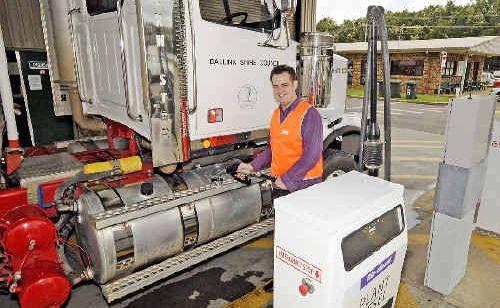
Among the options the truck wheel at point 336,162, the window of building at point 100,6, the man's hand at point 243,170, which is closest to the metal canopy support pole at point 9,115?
the window of building at point 100,6

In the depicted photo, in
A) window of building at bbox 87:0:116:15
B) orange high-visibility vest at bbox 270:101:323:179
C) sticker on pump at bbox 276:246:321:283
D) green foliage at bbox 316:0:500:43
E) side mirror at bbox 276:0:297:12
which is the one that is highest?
green foliage at bbox 316:0:500:43

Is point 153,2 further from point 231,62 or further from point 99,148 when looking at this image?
point 99,148

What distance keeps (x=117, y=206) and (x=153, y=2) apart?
1.76 m

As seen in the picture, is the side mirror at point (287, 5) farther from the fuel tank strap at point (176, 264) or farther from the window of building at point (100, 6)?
the fuel tank strap at point (176, 264)

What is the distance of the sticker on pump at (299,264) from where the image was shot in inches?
81.3

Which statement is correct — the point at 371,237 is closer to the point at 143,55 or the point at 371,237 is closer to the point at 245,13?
the point at 143,55

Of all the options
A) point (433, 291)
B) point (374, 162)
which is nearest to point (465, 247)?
point (433, 291)

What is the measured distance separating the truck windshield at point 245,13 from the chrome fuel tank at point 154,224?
1642mm

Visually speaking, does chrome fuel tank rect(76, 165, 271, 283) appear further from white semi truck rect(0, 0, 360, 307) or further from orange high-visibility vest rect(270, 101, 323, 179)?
orange high-visibility vest rect(270, 101, 323, 179)

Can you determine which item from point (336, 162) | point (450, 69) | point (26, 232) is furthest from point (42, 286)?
point (450, 69)

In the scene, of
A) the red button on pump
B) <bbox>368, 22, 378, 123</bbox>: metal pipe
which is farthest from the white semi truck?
the red button on pump

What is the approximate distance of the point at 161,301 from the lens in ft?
11.4

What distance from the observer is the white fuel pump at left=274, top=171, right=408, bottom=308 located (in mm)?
→ 2020

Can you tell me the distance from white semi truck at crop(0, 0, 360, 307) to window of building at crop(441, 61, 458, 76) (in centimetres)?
2731
